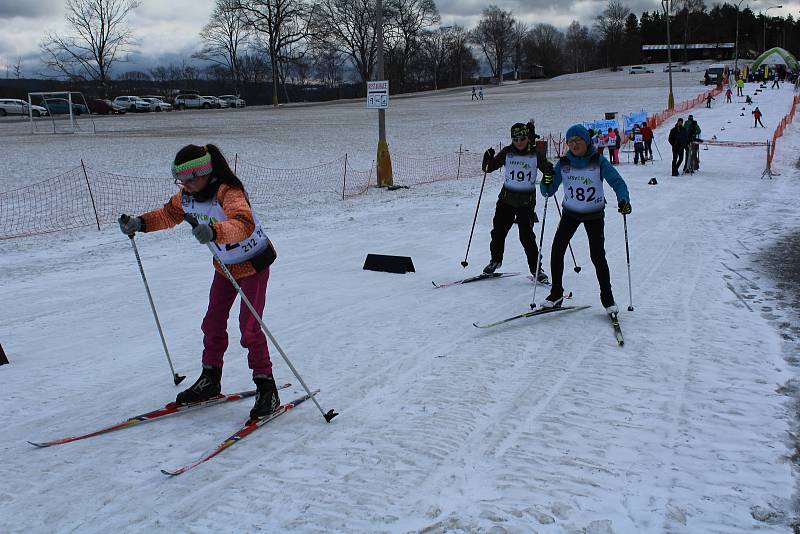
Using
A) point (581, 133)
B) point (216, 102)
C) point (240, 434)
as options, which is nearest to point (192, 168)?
point (240, 434)

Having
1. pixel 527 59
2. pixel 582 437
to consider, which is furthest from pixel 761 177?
pixel 527 59

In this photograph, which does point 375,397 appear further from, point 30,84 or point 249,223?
point 30,84

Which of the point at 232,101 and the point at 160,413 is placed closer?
the point at 160,413

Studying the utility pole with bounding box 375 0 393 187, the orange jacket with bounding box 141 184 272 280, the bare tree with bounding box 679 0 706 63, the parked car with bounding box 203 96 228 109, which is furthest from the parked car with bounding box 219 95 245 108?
the bare tree with bounding box 679 0 706 63

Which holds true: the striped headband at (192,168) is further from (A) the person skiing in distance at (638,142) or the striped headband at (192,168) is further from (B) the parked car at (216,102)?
(B) the parked car at (216,102)

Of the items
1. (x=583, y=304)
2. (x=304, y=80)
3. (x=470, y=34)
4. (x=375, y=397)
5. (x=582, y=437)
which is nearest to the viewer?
(x=582, y=437)

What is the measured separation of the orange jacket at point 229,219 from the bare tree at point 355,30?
77.1 metres

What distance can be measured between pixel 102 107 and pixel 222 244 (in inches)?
2069

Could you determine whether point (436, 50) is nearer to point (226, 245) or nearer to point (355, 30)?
point (355, 30)

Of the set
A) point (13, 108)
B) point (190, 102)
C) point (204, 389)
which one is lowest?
point (204, 389)

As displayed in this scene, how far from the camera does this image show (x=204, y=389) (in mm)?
4445

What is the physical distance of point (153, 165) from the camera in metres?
20.6

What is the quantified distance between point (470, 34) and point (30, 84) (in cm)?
7244

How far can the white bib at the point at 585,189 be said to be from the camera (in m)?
6.09
